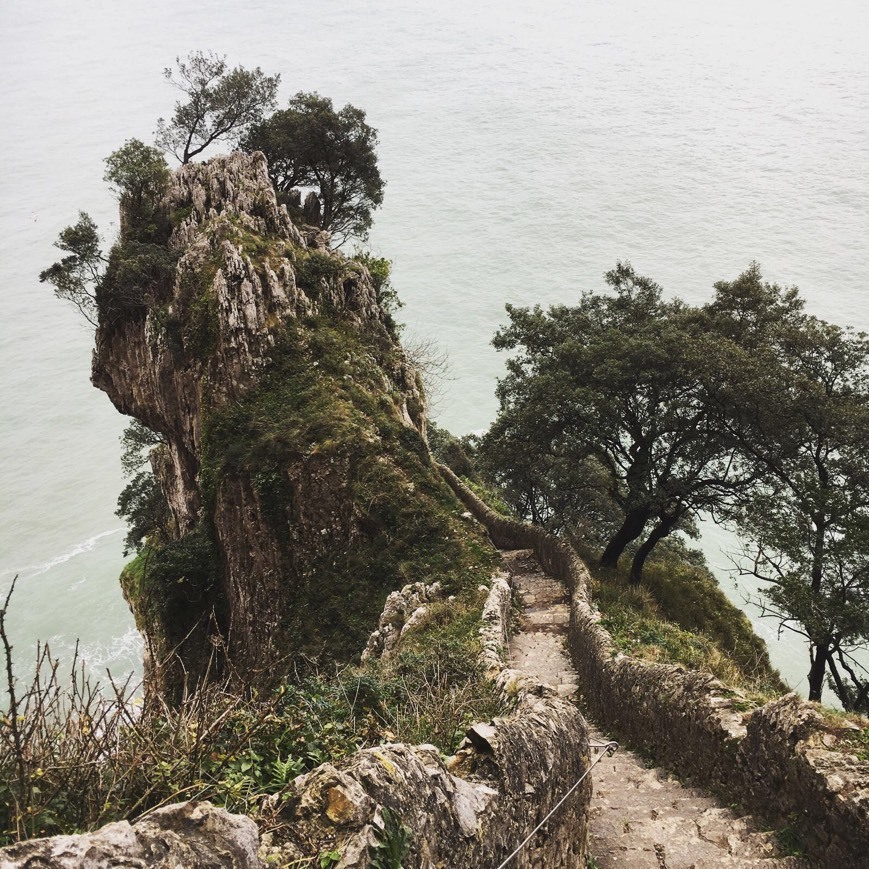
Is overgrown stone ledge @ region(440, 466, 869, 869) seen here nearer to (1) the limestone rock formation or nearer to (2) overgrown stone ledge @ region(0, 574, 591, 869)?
(2) overgrown stone ledge @ region(0, 574, 591, 869)

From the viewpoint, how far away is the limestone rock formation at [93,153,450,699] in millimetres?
21203

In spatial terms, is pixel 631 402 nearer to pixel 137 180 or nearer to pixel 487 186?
pixel 137 180

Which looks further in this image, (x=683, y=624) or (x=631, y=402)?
(x=631, y=402)

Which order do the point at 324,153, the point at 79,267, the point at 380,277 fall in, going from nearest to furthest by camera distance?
1. the point at 79,267
2. the point at 380,277
3. the point at 324,153

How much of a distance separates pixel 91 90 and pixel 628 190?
141m

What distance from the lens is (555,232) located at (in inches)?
4099

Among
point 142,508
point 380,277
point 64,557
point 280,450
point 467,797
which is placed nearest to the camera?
point 467,797

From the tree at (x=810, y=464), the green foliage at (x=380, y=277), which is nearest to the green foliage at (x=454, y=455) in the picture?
the green foliage at (x=380, y=277)

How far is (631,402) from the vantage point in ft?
78.4

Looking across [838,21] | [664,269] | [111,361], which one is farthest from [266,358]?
[838,21]

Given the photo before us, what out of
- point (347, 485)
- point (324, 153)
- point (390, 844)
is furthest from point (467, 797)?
point (324, 153)

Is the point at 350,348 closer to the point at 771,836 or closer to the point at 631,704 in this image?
the point at 631,704

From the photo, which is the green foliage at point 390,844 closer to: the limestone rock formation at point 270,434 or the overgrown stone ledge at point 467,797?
the overgrown stone ledge at point 467,797

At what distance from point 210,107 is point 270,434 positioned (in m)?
25.3
